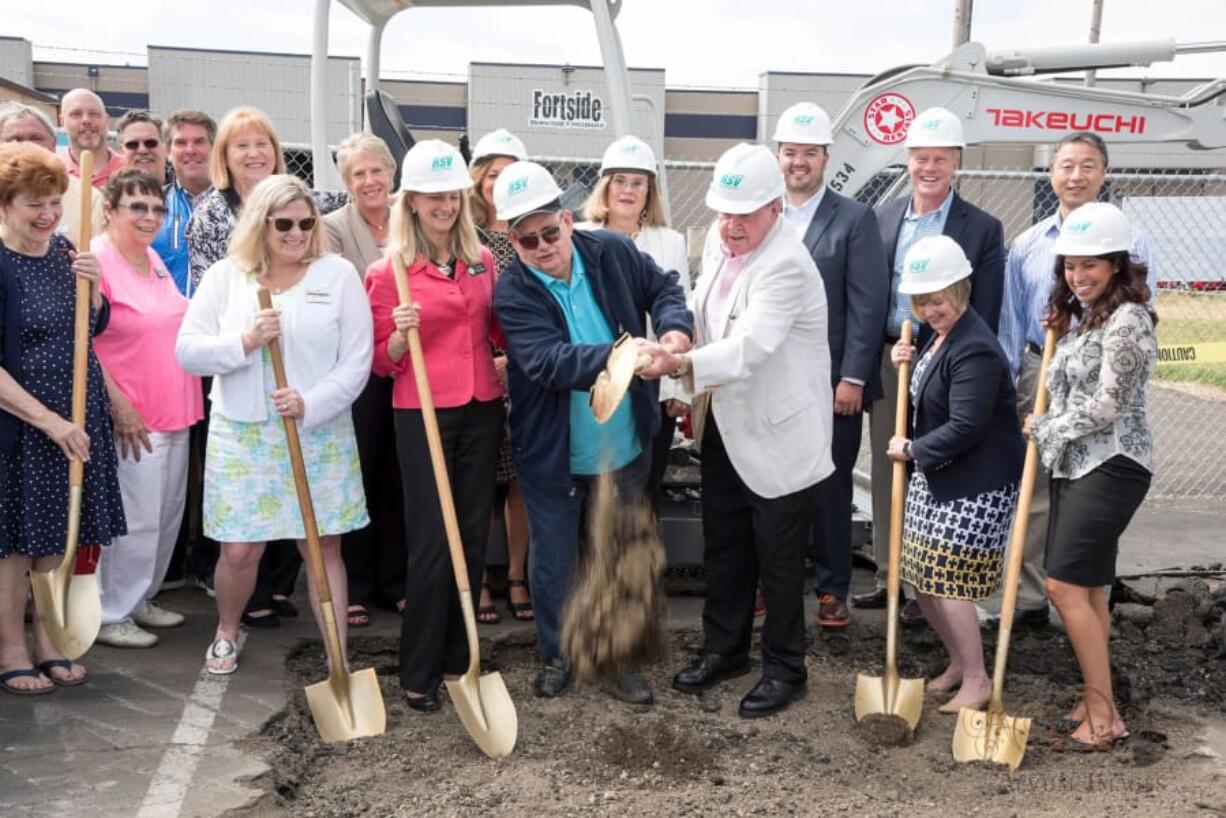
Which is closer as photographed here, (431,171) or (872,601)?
(431,171)

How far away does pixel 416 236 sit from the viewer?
4.59m

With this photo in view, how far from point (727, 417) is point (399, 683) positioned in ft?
5.30

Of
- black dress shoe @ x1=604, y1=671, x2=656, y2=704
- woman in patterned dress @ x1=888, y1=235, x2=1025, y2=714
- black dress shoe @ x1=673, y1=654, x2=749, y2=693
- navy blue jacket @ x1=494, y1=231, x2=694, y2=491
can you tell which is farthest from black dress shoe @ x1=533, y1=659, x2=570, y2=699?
woman in patterned dress @ x1=888, y1=235, x2=1025, y2=714

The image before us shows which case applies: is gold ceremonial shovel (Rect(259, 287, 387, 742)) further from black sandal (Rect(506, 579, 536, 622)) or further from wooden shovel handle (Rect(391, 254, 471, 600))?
black sandal (Rect(506, 579, 536, 622))

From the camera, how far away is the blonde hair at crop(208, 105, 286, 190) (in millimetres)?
5418

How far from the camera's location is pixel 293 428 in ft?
14.9

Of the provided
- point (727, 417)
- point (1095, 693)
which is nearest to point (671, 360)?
point (727, 417)

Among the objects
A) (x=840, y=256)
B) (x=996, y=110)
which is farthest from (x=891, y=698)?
(x=996, y=110)

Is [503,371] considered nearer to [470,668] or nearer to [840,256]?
[470,668]

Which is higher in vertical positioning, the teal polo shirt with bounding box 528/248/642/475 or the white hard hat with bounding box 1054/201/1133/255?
the white hard hat with bounding box 1054/201/1133/255

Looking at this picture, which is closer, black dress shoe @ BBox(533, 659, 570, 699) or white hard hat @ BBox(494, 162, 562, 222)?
white hard hat @ BBox(494, 162, 562, 222)

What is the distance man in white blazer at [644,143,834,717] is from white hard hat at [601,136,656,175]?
1.99ft

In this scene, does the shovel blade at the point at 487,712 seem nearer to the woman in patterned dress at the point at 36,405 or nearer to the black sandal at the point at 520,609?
the black sandal at the point at 520,609

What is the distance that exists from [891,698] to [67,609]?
304cm
